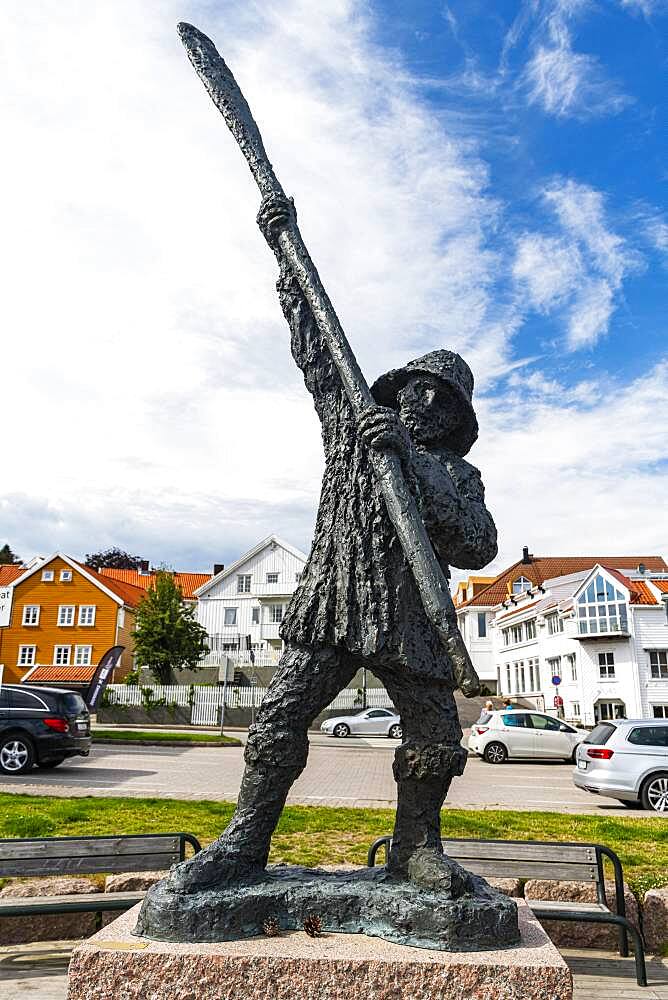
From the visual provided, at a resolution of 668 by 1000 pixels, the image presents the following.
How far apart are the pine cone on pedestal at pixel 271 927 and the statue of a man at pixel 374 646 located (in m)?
0.20

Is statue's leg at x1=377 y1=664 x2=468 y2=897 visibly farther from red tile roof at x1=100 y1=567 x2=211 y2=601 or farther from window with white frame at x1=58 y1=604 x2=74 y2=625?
red tile roof at x1=100 y1=567 x2=211 y2=601

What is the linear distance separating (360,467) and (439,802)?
1429 mm

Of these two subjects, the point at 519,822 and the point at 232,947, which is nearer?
the point at 232,947

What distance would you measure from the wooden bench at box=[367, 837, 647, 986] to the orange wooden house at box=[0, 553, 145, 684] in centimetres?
3234

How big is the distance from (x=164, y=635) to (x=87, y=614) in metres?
8.01

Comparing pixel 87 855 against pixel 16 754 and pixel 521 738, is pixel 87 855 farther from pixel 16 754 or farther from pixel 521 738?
pixel 521 738

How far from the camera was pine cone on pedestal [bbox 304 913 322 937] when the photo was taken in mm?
2984

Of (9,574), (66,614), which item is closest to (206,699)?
(66,614)

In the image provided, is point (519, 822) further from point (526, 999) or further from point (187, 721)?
point (187, 721)

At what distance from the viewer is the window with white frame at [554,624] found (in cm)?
3123

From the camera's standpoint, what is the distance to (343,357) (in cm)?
342

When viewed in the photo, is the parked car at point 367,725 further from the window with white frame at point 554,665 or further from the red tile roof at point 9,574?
the red tile roof at point 9,574

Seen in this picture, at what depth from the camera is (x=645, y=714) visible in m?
25.9

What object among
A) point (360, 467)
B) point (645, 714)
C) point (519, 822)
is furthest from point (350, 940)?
point (645, 714)
